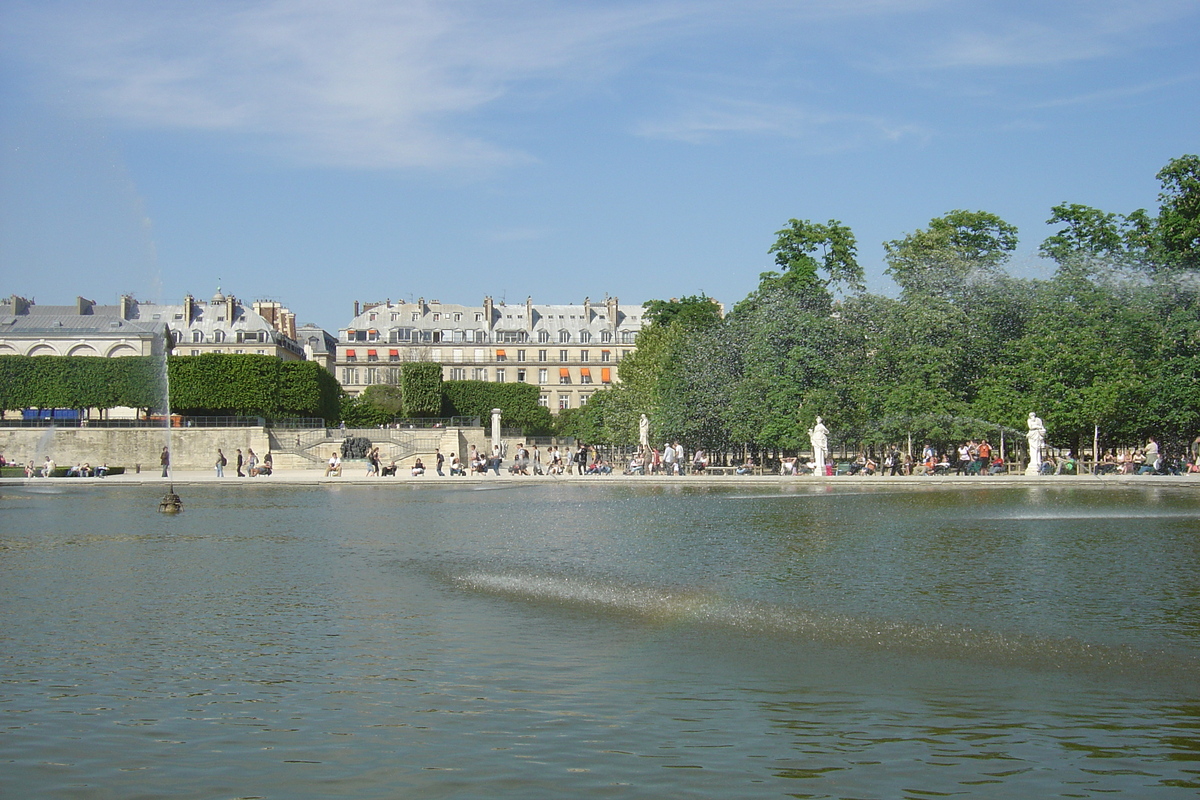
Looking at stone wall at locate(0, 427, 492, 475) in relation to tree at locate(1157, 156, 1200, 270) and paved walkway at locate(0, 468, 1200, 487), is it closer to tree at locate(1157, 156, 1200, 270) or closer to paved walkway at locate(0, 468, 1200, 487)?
paved walkway at locate(0, 468, 1200, 487)

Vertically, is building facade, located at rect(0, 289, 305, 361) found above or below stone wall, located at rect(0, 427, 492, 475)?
above

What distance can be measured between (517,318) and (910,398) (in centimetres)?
7297

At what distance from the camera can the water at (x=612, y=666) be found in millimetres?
6344

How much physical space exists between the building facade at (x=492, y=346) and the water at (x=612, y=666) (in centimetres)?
Answer: 8732

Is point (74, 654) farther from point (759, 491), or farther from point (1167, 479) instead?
point (1167, 479)

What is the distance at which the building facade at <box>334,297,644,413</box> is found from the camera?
104625 millimetres

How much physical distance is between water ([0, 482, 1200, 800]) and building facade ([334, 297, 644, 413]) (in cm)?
8732

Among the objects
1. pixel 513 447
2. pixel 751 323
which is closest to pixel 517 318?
pixel 513 447

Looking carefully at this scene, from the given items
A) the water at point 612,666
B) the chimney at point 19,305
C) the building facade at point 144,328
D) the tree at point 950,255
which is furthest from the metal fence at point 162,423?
the water at point 612,666

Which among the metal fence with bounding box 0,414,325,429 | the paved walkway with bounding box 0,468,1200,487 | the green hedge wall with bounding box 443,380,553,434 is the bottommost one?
the paved walkway with bounding box 0,468,1200,487

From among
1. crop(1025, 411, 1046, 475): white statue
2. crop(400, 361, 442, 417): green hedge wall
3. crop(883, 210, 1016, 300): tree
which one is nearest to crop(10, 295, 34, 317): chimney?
crop(400, 361, 442, 417): green hedge wall

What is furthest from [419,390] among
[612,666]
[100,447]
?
[612,666]

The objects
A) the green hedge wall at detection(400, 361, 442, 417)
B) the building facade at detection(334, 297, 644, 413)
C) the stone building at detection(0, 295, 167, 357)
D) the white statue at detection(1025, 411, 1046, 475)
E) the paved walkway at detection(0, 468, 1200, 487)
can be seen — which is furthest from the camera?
the building facade at detection(334, 297, 644, 413)

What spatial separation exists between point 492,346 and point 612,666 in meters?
98.1
